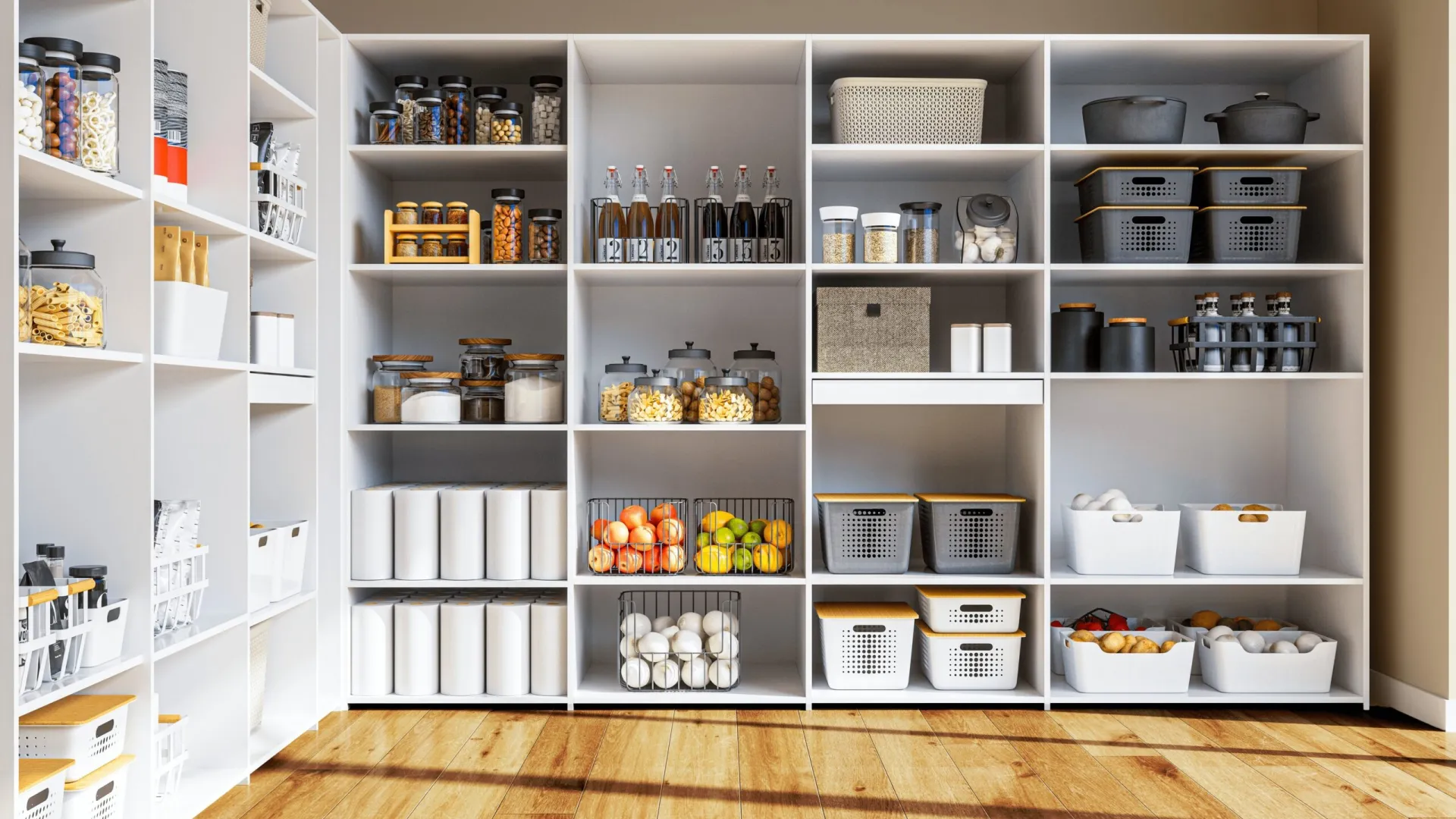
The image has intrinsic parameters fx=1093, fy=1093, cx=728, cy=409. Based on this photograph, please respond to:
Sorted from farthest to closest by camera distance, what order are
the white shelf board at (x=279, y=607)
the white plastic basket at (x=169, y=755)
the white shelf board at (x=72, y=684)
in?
the white shelf board at (x=279, y=607) → the white plastic basket at (x=169, y=755) → the white shelf board at (x=72, y=684)

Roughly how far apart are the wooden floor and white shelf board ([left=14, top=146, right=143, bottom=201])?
4.62 ft

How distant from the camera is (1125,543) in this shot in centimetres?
345

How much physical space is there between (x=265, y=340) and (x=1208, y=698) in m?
2.97

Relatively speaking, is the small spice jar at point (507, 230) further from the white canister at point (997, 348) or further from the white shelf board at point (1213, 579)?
the white shelf board at point (1213, 579)

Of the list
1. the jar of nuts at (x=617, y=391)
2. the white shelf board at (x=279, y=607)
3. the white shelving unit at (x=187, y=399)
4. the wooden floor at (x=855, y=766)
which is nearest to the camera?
the white shelving unit at (x=187, y=399)

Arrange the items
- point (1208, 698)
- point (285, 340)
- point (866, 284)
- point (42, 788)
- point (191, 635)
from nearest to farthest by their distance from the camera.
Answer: point (42, 788) < point (191, 635) < point (285, 340) < point (1208, 698) < point (866, 284)

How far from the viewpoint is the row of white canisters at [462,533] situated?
3.43 metres

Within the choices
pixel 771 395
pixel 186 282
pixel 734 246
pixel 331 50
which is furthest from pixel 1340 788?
pixel 331 50

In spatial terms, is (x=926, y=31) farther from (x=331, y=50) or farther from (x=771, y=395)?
(x=331, y=50)

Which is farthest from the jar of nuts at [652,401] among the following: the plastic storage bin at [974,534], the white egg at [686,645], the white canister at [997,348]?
the white canister at [997,348]

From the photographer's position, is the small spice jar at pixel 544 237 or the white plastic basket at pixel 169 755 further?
the small spice jar at pixel 544 237

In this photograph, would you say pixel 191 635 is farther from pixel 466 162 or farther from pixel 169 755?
pixel 466 162

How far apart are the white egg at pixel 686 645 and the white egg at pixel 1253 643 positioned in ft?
0.39

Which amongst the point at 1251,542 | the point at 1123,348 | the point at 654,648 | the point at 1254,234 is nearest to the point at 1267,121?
the point at 1254,234
